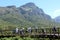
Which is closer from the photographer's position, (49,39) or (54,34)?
(54,34)

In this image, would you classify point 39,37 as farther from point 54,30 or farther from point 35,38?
point 54,30

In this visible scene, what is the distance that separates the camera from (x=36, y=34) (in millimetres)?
33375

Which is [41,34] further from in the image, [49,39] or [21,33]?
[21,33]

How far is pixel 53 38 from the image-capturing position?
30875 mm

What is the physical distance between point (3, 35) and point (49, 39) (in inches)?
353

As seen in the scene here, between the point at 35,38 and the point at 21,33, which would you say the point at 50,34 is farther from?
the point at 21,33

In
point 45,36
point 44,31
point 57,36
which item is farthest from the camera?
point 44,31

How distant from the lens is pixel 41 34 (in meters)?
32.8

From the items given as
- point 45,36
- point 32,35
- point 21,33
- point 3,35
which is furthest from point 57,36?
point 3,35

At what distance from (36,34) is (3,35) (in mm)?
6923

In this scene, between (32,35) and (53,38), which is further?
(32,35)

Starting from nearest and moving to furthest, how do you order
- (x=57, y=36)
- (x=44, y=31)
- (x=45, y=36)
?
(x=57, y=36) → (x=45, y=36) → (x=44, y=31)

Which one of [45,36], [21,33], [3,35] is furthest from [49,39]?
[3,35]

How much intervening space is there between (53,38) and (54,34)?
29.8 inches
